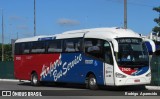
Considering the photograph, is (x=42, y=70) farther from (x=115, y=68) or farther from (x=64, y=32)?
(x=115, y=68)

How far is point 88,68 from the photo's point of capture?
2492 cm

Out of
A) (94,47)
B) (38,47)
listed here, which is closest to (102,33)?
(94,47)

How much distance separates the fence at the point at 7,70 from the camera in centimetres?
4373

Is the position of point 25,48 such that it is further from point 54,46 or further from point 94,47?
point 94,47

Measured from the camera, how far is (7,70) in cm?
4472

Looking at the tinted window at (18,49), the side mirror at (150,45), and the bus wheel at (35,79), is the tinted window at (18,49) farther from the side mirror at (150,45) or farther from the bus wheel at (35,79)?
the side mirror at (150,45)

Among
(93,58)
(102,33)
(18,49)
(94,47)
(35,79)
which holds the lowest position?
(35,79)

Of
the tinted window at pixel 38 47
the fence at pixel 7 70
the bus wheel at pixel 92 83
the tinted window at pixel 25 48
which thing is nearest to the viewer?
the bus wheel at pixel 92 83

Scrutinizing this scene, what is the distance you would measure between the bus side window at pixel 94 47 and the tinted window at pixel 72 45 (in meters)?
0.73

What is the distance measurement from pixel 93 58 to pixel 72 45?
2.37 metres

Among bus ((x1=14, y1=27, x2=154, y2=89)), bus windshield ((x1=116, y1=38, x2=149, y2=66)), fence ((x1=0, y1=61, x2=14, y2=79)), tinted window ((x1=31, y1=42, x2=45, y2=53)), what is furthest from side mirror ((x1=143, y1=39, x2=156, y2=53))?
fence ((x1=0, y1=61, x2=14, y2=79))

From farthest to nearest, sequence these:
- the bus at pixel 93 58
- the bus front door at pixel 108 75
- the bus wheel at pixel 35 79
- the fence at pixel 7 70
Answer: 1. the fence at pixel 7 70
2. the bus wheel at pixel 35 79
3. the bus front door at pixel 108 75
4. the bus at pixel 93 58

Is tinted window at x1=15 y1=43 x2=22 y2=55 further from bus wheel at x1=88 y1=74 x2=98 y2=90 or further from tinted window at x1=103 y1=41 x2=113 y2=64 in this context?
tinted window at x1=103 y1=41 x2=113 y2=64

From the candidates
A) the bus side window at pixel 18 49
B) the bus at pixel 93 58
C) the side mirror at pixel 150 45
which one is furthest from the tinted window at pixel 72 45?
the bus side window at pixel 18 49
